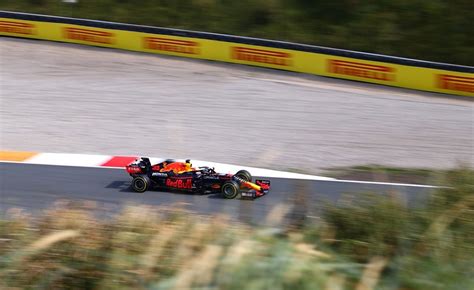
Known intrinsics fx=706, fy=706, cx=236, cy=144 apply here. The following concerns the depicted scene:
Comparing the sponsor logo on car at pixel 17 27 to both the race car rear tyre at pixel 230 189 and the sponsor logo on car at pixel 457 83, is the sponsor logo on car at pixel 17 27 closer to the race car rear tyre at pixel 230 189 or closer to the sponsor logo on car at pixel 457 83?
the sponsor logo on car at pixel 457 83

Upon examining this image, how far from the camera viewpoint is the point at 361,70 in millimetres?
20469

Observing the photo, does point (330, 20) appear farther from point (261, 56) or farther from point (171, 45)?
point (171, 45)

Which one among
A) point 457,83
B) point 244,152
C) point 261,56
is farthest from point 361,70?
point 244,152

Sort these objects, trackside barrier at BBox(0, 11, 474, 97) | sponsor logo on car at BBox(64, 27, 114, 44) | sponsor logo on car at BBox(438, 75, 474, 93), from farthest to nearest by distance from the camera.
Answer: sponsor logo on car at BBox(64, 27, 114, 44) → trackside barrier at BBox(0, 11, 474, 97) → sponsor logo on car at BBox(438, 75, 474, 93)

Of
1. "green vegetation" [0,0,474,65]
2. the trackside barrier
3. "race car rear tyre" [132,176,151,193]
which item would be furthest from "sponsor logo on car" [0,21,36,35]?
"race car rear tyre" [132,176,151,193]

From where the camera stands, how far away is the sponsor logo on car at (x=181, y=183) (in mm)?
→ 11383

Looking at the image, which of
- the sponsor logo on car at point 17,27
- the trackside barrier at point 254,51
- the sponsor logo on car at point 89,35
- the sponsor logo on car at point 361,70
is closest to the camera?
the trackside barrier at point 254,51

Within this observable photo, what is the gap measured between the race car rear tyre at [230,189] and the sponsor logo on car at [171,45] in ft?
38.7

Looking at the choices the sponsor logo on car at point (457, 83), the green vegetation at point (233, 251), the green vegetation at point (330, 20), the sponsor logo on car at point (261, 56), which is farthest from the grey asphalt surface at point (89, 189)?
the green vegetation at point (330, 20)

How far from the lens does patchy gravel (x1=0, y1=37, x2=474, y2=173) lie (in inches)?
580

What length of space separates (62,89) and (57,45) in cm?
504

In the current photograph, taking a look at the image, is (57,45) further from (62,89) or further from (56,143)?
(56,143)

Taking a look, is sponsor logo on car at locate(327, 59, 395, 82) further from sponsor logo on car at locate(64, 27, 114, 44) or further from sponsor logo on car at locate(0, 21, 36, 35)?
sponsor logo on car at locate(0, 21, 36, 35)

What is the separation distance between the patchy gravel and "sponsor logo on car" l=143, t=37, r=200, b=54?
38 centimetres
